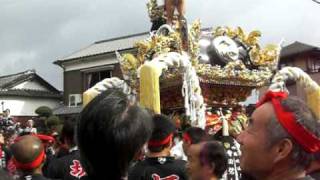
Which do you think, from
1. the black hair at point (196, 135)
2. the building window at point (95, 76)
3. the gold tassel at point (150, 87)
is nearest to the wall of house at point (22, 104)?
the building window at point (95, 76)

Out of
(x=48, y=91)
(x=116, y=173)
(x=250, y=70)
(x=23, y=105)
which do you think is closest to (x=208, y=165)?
(x=116, y=173)

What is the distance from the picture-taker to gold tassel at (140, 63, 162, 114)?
623cm

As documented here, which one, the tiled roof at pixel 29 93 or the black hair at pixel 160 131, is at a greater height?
the tiled roof at pixel 29 93

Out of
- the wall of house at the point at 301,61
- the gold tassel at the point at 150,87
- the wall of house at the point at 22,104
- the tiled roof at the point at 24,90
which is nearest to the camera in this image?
the gold tassel at the point at 150,87

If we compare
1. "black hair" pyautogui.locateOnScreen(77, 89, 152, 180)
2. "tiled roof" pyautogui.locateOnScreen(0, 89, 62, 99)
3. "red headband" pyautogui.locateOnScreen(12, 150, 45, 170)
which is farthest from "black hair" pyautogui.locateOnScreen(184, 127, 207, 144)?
"tiled roof" pyautogui.locateOnScreen(0, 89, 62, 99)

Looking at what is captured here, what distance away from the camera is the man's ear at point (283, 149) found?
1962 mm

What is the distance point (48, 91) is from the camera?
2589cm

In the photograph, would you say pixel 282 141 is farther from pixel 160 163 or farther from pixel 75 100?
pixel 75 100

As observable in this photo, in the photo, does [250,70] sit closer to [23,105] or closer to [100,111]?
[100,111]

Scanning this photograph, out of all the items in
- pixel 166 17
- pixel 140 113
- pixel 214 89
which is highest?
pixel 166 17

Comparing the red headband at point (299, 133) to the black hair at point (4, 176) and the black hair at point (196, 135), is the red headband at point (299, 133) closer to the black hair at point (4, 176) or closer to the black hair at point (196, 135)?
the black hair at point (4, 176)

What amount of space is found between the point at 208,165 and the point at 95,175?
6.17 feet

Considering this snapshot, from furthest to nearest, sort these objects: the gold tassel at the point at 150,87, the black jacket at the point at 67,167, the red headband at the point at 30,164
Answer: the gold tassel at the point at 150,87
the black jacket at the point at 67,167
the red headband at the point at 30,164

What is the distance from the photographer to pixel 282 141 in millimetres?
Result: 1969
